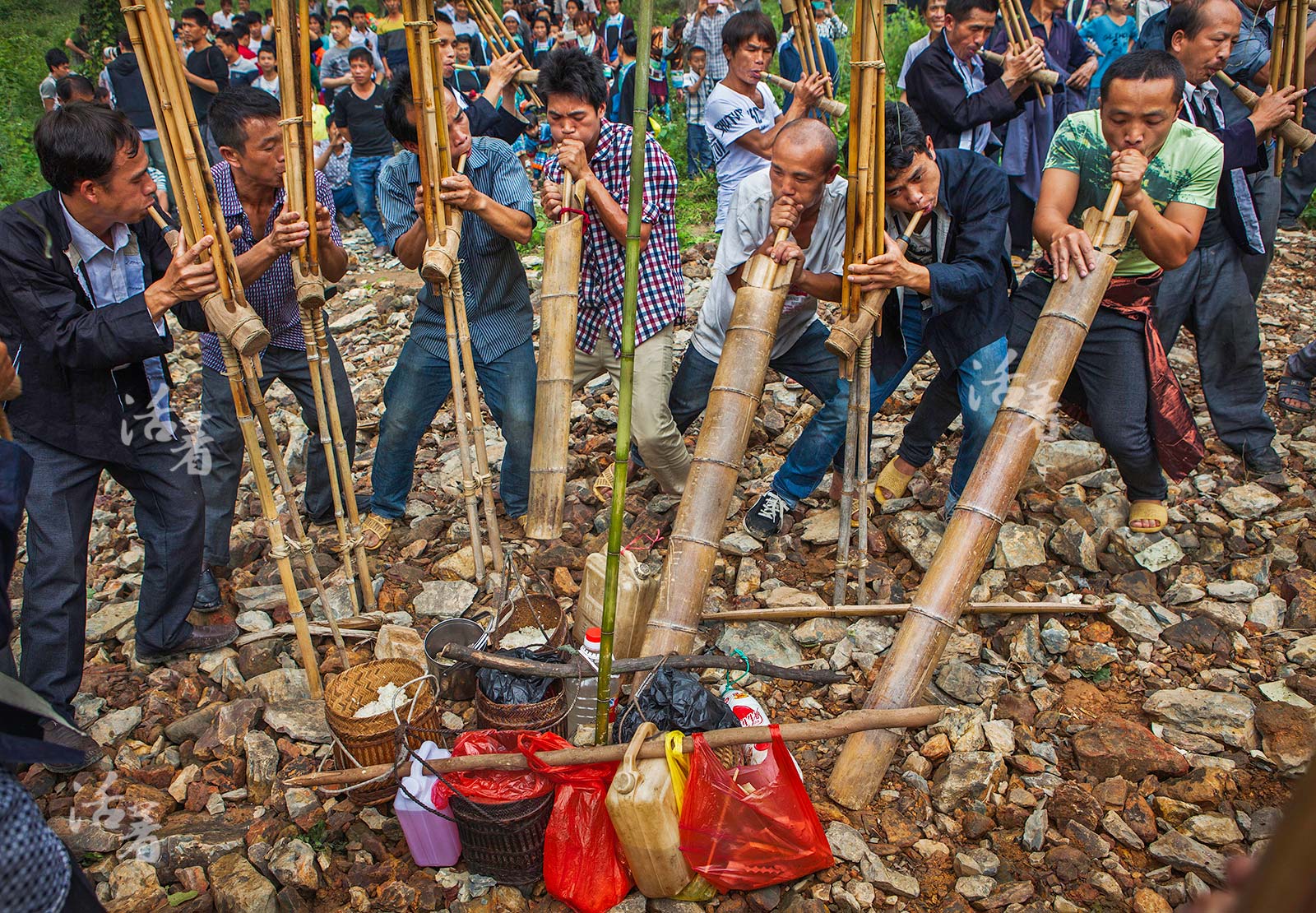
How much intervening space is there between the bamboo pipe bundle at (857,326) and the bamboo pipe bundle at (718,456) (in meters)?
0.25

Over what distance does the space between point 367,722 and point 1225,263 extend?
420 cm

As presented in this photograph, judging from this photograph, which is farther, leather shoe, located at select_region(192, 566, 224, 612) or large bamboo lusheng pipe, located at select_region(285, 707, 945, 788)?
leather shoe, located at select_region(192, 566, 224, 612)

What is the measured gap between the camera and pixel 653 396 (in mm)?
3977

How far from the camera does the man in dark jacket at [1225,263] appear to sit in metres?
4.05

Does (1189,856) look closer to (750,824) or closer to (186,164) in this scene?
(750,824)

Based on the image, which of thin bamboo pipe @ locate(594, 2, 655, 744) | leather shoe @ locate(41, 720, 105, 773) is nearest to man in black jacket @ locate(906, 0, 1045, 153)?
thin bamboo pipe @ locate(594, 2, 655, 744)

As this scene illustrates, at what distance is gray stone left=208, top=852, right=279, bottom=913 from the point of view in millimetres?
2635

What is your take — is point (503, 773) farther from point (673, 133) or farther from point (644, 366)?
point (673, 133)

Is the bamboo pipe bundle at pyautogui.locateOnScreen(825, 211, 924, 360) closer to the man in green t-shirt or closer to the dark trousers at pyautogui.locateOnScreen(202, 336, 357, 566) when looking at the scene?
the man in green t-shirt

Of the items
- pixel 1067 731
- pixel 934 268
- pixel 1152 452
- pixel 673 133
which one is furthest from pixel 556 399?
pixel 673 133

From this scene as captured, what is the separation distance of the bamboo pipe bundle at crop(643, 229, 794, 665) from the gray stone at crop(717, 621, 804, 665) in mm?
519

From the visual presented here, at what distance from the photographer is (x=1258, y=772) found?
2.93m

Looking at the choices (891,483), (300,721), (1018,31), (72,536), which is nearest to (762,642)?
(891,483)

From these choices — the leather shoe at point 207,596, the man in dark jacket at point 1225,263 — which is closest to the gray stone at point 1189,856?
the man in dark jacket at point 1225,263
